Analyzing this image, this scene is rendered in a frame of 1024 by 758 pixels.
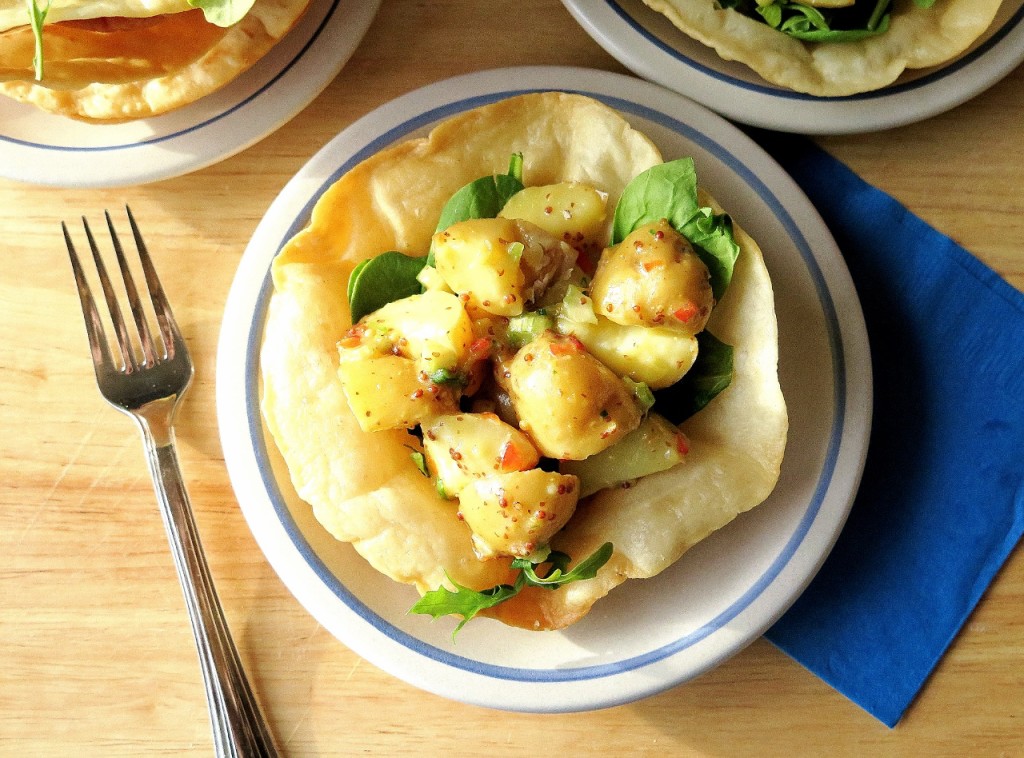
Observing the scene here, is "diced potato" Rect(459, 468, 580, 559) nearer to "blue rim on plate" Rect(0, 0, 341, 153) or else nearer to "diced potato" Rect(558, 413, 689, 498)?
"diced potato" Rect(558, 413, 689, 498)

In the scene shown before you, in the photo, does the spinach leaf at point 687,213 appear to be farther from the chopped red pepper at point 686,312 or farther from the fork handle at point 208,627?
the fork handle at point 208,627

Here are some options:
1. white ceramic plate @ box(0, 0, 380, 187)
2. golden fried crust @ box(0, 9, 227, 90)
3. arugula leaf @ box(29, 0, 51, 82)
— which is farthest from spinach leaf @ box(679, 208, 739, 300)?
arugula leaf @ box(29, 0, 51, 82)

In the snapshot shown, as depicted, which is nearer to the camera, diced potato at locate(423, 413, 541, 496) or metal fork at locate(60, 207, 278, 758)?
diced potato at locate(423, 413, 541, 496)

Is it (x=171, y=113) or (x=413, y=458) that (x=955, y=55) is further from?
(x=171, y=113)

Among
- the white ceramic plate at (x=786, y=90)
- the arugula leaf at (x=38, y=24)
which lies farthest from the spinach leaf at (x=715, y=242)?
the arugula leaf at (x=38, y=24)

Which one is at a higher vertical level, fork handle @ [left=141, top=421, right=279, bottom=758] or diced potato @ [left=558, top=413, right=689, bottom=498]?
diced potato @ [left=558, top=413, right=689, bottom=498]

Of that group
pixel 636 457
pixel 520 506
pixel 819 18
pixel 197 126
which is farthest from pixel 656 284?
pixel 197 126
